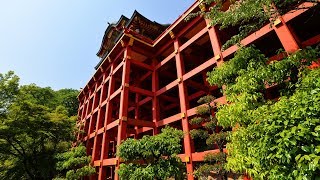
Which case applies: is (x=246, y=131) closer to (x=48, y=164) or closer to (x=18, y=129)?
(x=18, y=129)

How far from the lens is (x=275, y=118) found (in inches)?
147

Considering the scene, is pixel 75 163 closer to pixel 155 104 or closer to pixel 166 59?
pixel 155 104

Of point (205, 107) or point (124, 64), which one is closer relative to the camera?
point (205, 107)

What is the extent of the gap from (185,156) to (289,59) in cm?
793

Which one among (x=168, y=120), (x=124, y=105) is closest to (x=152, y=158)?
(x=168, y=120)

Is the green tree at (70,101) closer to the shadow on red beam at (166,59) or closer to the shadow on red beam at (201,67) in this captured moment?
the shadow on red beam at (166,59)

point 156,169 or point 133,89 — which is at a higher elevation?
point 133,89

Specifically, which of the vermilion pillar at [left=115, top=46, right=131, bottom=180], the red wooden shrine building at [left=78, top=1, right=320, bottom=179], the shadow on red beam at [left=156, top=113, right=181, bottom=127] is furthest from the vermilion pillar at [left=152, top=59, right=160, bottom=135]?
the vermilion pillar at [left=115, top=46, right=131, bottom=180]

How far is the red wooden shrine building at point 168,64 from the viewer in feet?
36.3

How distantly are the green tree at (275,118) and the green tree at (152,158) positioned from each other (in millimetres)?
4007

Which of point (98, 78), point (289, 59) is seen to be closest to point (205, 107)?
point (289, 59)

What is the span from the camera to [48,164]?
17.6 m

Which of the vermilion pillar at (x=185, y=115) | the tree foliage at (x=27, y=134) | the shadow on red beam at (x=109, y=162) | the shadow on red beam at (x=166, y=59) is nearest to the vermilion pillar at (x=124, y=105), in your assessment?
the shadow on red beam at (x=109, y=162)

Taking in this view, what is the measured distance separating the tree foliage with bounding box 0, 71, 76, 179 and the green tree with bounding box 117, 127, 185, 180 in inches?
430
